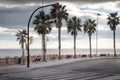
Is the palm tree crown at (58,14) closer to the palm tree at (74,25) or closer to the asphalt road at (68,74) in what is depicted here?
the palm tree at (74,25)

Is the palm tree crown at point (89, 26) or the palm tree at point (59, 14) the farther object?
the palm tree crown at point (89, 26)

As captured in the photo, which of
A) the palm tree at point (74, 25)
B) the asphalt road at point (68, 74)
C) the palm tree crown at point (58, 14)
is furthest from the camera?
the palm tree at point (74, 25)

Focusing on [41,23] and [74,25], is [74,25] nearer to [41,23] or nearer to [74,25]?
[74,25]

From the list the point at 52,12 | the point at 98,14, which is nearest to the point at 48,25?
the point at 52,12

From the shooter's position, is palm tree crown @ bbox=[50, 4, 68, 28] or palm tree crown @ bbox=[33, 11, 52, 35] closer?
palm tree crown @ bbox=[33, 11, 52, 35]

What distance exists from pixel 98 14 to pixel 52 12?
16667 millimetres

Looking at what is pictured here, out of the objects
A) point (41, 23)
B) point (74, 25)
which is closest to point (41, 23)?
point (41, 23)

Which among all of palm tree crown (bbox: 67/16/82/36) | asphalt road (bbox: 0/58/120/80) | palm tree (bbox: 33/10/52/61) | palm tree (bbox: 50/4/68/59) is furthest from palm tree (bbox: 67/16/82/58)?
asphalt road (bbox: 0/58/120/80)

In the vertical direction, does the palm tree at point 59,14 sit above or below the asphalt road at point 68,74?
above

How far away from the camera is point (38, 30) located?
6575 cm

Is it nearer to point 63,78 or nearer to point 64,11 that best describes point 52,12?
point 64,11

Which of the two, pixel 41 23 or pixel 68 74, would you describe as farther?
pixel 41 23

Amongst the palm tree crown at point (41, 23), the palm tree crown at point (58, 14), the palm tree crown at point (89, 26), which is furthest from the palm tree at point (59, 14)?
the palm tree crown at point (89, 26)

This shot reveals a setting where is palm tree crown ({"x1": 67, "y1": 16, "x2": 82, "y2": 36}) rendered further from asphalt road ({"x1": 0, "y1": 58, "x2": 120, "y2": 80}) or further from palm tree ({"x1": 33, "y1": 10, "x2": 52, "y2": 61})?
asphalt road ({"x1": 0, "y1": 58, "x2": 120, "y2": 80})
